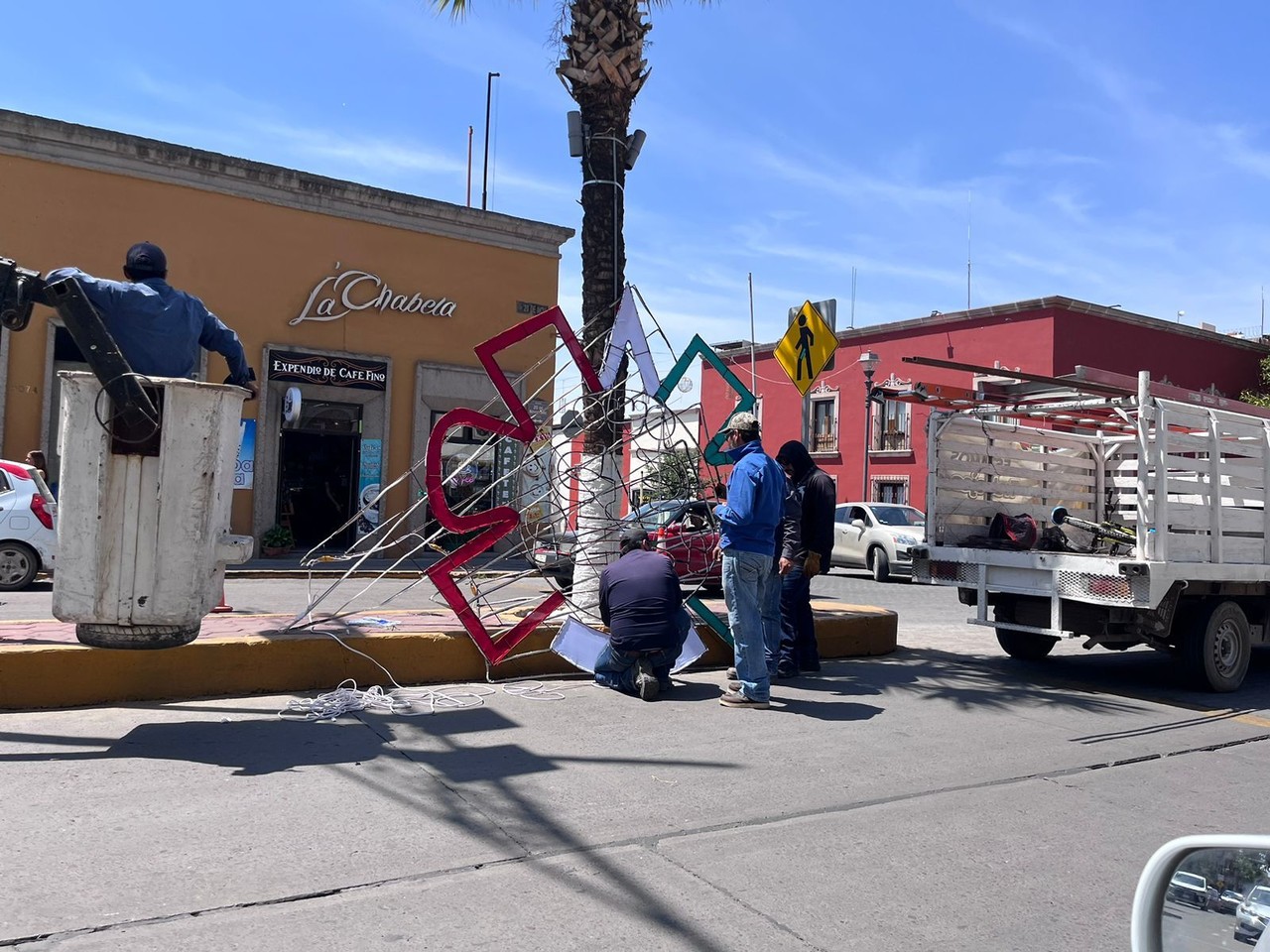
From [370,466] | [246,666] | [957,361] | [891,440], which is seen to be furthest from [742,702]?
[891,440]

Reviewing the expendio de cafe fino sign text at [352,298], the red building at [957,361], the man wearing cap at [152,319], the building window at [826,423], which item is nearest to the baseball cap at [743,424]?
the man wearing cap at [152,319]

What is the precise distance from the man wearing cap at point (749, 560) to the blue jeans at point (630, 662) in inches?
19.2

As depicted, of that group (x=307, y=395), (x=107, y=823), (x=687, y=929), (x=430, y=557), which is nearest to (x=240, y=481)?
(x=307, y=395)

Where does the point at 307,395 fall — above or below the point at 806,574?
above

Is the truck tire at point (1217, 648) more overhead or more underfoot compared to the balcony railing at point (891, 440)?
more underfoot

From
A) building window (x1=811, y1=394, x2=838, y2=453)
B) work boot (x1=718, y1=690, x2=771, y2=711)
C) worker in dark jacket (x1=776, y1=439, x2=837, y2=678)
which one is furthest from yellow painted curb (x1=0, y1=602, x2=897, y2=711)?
building window (x1=811, y1=394, x2=838, y2=453)

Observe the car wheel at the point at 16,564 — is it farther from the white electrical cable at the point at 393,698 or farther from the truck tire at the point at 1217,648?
the truck tire at the point at 1217,648

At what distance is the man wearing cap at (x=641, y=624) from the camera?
→ 698 centimetres

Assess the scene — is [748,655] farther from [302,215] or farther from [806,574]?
[302,215]

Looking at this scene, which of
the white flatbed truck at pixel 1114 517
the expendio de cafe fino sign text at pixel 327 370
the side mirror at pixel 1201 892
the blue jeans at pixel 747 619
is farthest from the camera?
the expendio de cafe fino sign text at pixel 327 370

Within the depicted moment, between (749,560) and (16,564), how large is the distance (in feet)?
32.2

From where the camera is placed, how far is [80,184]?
17281mm

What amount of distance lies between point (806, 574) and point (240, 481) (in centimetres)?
1347

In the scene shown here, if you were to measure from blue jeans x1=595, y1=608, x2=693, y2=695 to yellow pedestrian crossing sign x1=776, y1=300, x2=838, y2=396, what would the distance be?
366cm
